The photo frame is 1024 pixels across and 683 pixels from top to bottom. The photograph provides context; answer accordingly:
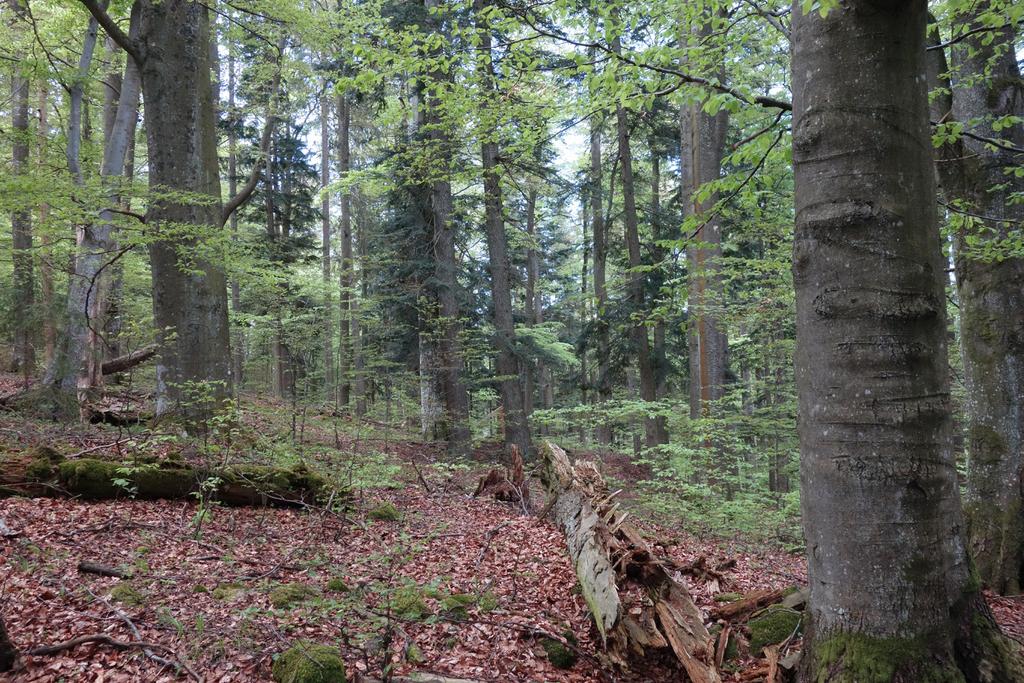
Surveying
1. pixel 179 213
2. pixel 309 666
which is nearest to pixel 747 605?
pixel 309 666

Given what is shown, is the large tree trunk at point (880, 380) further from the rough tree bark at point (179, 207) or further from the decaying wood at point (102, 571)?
the rough tree bark at point (179, 207)

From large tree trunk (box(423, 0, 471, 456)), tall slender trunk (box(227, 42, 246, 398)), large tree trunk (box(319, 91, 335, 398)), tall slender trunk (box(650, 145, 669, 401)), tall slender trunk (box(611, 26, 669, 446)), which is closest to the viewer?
large tree trunk (box(423, 0, 471, 456))

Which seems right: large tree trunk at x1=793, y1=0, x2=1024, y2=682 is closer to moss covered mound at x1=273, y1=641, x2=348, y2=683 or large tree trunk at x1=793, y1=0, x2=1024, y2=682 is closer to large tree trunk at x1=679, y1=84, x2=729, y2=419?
moss covered mound at x1=273, y1=641, x2=348, y2=683

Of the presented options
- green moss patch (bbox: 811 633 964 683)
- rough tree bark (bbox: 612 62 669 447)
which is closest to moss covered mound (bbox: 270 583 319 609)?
green moss patch (bbox: 811 633 964 683)

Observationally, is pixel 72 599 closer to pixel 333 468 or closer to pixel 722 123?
pixel 333 468

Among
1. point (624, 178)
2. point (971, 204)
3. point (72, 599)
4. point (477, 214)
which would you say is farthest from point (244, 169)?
point (971, 204)

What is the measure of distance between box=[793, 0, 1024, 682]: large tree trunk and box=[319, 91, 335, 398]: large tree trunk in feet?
37.8

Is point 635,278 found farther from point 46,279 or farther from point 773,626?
point 46,279

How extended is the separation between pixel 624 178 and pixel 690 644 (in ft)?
45.1

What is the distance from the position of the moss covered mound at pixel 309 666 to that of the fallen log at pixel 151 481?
3116 mm

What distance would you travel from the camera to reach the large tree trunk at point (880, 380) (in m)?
2.37

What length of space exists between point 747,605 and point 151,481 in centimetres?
588

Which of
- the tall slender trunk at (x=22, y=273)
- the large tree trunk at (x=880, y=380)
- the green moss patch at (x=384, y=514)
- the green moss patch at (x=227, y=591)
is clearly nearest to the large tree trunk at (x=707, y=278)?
the green moss patch at (x=384, y=514)

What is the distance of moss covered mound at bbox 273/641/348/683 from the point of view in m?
2.97
